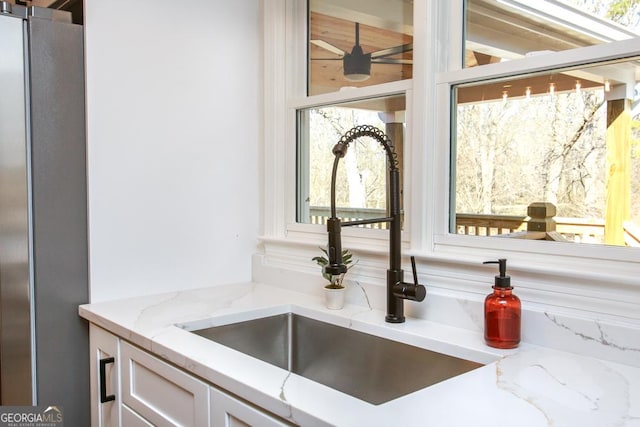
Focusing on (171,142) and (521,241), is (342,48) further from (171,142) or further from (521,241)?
(521,241)

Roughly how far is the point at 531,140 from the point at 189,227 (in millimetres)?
1185

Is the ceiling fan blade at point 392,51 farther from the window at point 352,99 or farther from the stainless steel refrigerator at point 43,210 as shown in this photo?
the stainless steel refrigerator at point 43,210

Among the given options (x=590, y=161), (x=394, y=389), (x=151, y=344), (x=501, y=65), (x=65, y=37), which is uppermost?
(x=65, y=37)

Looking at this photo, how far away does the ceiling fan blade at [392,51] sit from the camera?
162cm

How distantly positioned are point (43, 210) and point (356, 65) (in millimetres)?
1107

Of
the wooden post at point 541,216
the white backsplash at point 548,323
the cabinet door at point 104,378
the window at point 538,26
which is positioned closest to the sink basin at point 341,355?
the white backsplash at point 548,323

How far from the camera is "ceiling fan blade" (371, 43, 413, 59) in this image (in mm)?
1618

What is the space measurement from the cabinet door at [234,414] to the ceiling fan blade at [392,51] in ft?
3.66

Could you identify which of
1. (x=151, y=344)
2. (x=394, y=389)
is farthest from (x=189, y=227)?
(x=394, y=389)

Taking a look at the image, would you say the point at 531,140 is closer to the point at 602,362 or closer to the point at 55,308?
the point at 602,362

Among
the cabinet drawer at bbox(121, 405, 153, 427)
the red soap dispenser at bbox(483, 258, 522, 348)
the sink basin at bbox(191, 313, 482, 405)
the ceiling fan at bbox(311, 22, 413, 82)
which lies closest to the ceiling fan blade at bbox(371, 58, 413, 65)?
the ceiling fan at bbox(311, 22, 413, 82)

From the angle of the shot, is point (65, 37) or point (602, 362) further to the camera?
point (65, 37)

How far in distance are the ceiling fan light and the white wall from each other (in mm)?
412

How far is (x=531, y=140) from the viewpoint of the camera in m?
1.34
